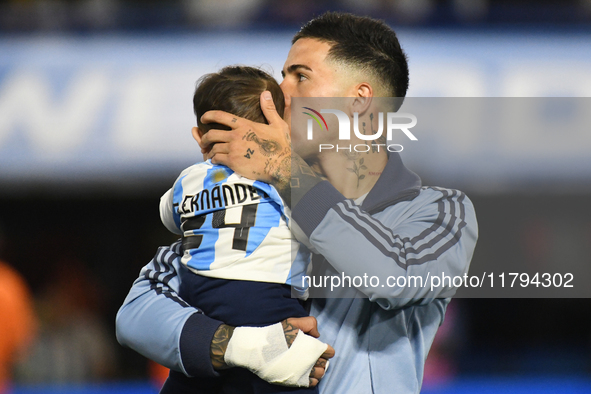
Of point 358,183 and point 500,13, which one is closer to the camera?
point 358,183

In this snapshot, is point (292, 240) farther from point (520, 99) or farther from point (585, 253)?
point (585, 253)

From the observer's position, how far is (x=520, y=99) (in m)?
3.47

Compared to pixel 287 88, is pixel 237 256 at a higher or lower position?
lower

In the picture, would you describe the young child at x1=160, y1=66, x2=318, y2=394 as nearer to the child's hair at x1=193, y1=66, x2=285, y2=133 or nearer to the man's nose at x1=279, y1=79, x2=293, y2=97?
the child's hair at x1=193, y1=66, x2=285, y2=133

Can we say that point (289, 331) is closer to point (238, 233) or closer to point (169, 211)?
point (238, 233)

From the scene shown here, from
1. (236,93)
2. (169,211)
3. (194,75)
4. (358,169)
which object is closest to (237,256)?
(169,211)

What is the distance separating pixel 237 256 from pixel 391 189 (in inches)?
17.8

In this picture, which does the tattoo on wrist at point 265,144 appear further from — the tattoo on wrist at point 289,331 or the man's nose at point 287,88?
the tattoo on wrist at point 289,331

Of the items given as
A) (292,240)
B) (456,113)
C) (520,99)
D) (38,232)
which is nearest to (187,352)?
(292,240)

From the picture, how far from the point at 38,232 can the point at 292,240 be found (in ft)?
17.7

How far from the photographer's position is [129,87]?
3.77m

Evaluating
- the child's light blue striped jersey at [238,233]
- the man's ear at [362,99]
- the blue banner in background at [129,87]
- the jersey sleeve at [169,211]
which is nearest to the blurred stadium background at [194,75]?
the blue banner in background at [129,87]

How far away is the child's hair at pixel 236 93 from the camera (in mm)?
1374

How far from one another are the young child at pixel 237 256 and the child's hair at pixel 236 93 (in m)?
0.16
